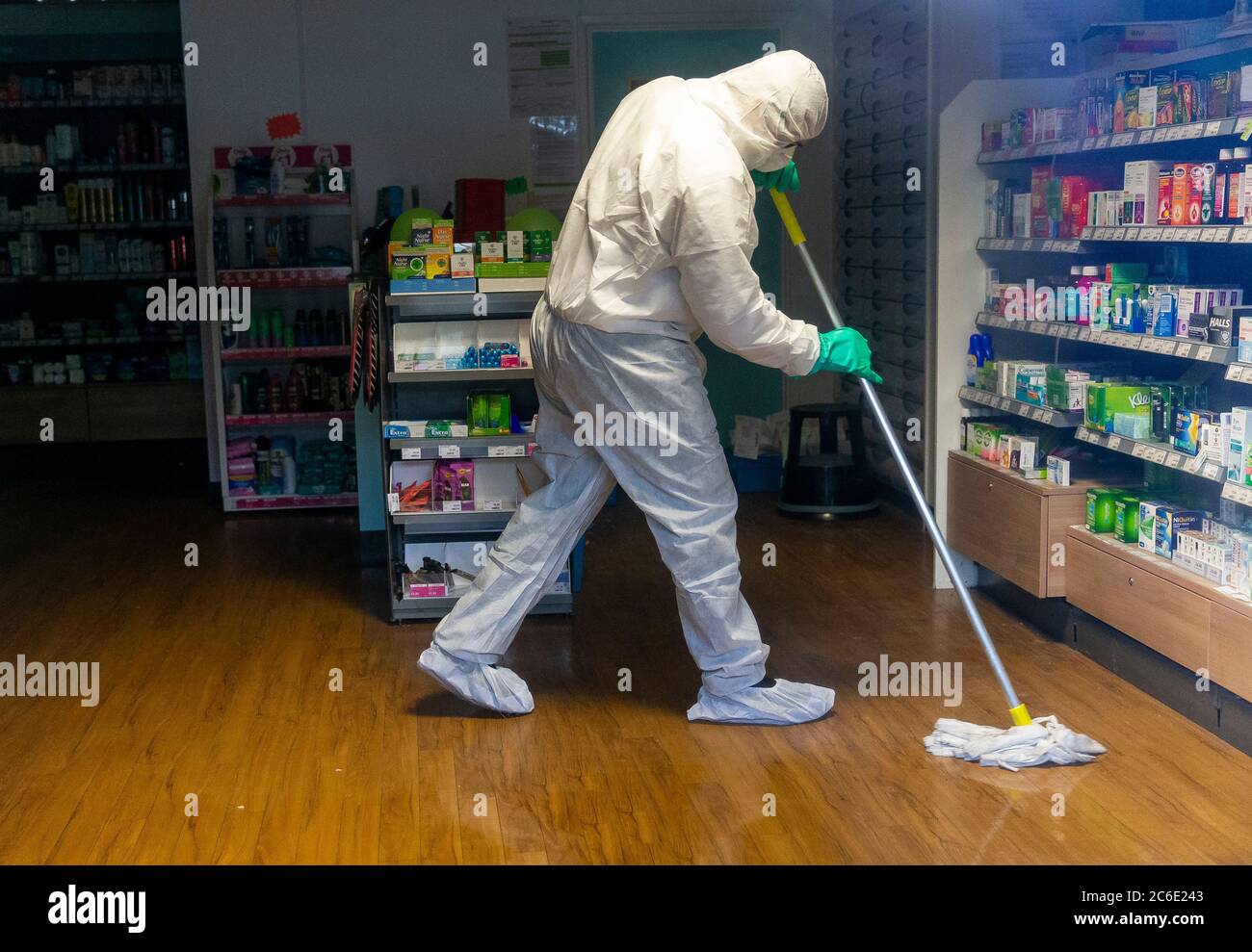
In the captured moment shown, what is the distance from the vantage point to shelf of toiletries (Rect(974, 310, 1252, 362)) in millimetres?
3920

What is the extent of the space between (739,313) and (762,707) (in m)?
1.16

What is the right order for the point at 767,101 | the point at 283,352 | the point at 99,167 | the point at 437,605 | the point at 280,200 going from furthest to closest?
the point at 99,167 → the point at 283,352 → the point at 280,200 → the point at 437,605 → the point at 767,101

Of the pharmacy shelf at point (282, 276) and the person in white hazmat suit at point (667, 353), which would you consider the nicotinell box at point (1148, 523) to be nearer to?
the person in white hazmat suit at point (667, 353)

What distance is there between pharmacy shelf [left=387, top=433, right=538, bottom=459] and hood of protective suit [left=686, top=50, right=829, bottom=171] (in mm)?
1575

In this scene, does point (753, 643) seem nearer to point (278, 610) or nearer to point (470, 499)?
point (470, 499)

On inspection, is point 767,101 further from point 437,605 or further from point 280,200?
point 280,200

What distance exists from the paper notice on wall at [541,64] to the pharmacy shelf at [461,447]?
136 inches

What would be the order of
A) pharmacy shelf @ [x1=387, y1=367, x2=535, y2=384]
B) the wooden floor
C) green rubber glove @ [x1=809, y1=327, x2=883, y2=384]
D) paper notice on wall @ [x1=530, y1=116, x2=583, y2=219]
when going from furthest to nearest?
paper notice on wall @ [x1=530, y1=116, x2=583, y2=219]
pharmacy shelf @ [x1=387, y1=367, x2=535, y2=384]
green rubber glove @ [x1=809, y1=327, x2=883, y2=384]
the wooden floor

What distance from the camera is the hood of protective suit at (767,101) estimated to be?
157 inches

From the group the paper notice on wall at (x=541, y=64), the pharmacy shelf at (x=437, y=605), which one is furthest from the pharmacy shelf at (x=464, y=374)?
the paper notice on wall at (x=541, y=64)

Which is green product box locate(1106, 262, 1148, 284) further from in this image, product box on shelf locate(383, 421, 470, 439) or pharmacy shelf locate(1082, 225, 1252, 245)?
product box on shelf locate(383, 421, 470, 439)

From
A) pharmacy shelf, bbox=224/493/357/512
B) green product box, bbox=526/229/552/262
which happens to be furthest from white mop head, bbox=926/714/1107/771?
pharmacy shelf, bbox=224/493/357/512

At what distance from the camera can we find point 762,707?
4.20m

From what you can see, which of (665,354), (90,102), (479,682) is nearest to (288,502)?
(90,102)
